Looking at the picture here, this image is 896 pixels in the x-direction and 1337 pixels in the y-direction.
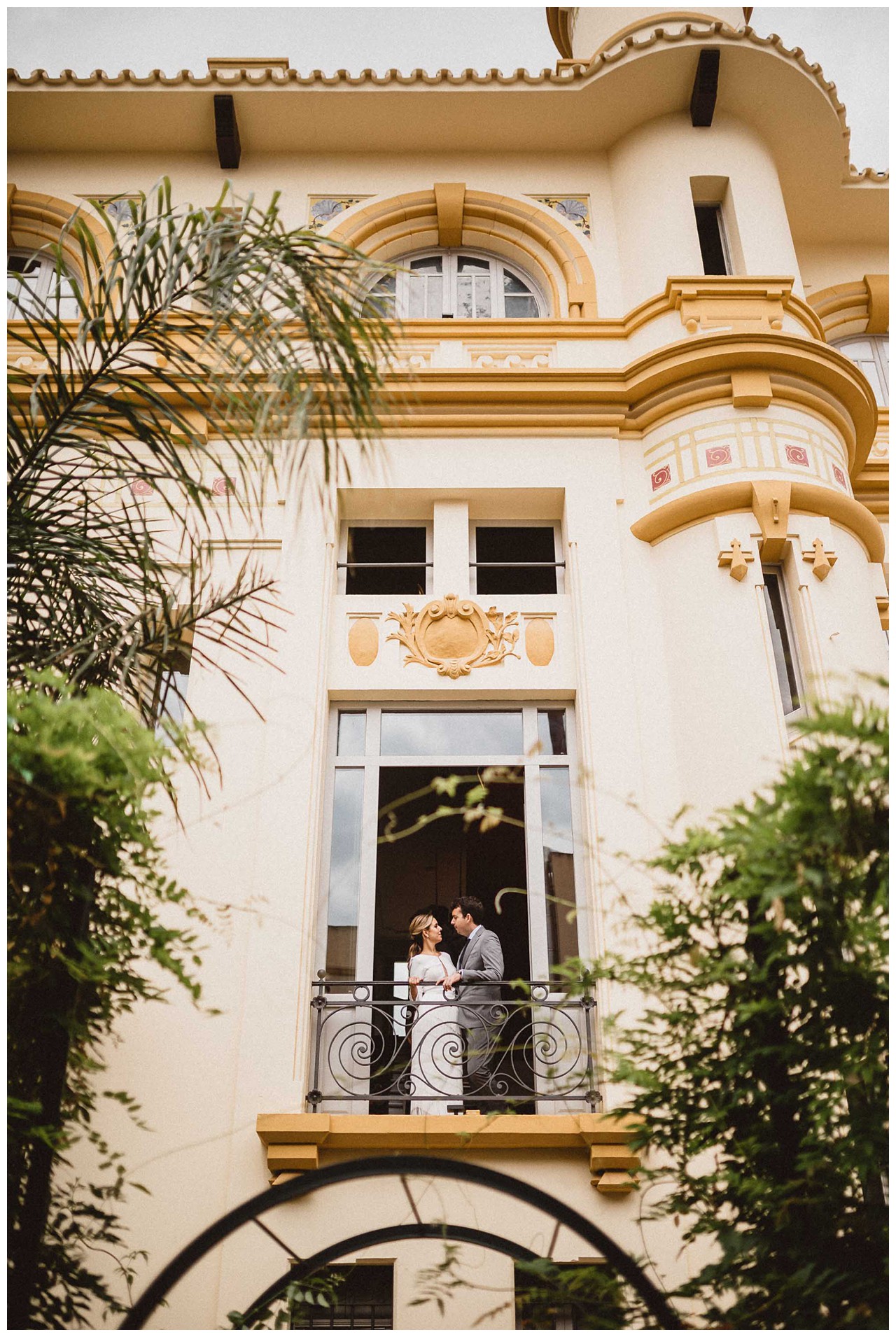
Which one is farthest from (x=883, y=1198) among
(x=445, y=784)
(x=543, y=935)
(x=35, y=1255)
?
(x=543, y=935)

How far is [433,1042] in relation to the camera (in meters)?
6.94

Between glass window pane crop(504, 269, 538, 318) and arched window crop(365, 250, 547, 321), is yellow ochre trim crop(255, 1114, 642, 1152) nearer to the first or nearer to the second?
arched window crop(365, 250, 547, 321)

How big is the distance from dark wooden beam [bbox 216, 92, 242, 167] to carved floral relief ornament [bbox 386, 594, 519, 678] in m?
5.17

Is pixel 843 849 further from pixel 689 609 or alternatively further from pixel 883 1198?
pixel 689 609

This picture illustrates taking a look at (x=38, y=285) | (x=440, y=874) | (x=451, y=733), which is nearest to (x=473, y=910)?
(x=451, y=733)

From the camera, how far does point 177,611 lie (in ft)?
14.9

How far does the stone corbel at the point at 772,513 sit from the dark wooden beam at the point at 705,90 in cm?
433

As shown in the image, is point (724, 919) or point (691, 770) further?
point (691, 770)

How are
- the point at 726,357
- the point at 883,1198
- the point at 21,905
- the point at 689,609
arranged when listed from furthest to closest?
the point at 726,357
the point at 689,609
the point at 21,905
the point at 883,1198

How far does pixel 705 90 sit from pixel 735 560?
506 cm

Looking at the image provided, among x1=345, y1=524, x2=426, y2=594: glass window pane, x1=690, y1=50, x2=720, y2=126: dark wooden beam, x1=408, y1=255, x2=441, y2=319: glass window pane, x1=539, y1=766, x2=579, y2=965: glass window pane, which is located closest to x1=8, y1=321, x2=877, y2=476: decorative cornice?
x1=345, y1=524, x2=426, y2=594: glass window pane

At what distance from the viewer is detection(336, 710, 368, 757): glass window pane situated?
27.2ft

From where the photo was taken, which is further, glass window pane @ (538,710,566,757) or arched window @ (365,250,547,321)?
arched window @ (365,250,547,321)

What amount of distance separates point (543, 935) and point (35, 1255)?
4.62 metres
